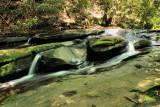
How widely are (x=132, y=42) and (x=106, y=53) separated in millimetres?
3012

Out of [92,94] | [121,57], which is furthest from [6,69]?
[121,57]

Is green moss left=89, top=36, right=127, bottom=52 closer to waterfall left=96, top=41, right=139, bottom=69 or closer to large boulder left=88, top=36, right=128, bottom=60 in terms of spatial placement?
large boulder left=88, top=36, right=128, bottom=60

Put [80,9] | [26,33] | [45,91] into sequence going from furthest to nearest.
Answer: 1. [80,9]
2. [26,33]
3. [45,91]

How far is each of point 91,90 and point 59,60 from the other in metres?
3.48

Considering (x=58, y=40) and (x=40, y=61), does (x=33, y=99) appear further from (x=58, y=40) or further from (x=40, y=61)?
(x=58, y=40)

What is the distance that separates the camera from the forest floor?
7.02 metres

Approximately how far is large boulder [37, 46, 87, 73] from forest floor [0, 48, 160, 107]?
1.29 metres

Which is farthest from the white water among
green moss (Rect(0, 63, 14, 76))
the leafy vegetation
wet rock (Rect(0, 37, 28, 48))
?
the leafy vegetation

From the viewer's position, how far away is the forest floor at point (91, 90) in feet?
23.0

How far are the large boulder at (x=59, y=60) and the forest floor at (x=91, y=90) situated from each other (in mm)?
1286

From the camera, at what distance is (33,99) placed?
25.1ft

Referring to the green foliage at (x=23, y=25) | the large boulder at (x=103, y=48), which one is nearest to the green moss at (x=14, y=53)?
the large boulder at (x=103, y=48)

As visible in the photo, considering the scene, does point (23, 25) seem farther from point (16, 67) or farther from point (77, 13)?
point (16, 67)

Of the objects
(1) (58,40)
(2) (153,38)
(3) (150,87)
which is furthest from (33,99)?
(2) (153,38)
